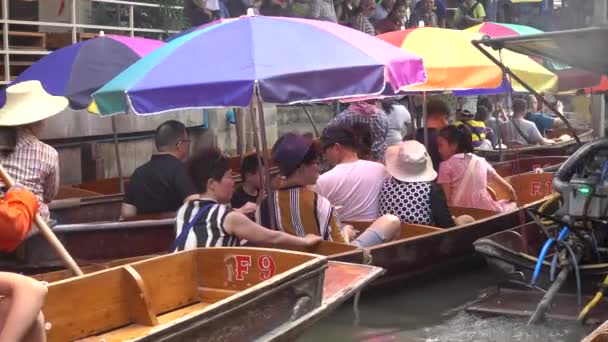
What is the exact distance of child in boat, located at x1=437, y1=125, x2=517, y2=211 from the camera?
27.3ft

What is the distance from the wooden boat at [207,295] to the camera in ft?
15.8

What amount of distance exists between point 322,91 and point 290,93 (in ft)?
0.73

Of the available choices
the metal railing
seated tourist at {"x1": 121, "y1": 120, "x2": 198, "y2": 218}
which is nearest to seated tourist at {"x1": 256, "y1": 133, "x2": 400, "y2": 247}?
seated tourist at {"x1": 121, "y1": 120, "x2": 198, "y2": 218}

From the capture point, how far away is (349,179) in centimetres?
746

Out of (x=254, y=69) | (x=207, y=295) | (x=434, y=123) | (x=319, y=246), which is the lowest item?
(x=207, y=295)

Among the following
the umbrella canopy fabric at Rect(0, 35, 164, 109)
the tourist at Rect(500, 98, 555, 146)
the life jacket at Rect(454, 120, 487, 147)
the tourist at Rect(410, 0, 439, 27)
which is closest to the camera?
the umbrella canopy fabric at Rect(0, 35, 164, 109)

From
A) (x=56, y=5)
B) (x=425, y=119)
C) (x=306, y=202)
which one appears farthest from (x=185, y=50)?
(x=56, y=5)

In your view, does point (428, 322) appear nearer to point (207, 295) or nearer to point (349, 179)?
point (349, 179)

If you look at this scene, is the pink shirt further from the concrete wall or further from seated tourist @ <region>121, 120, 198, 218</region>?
the concrete wall

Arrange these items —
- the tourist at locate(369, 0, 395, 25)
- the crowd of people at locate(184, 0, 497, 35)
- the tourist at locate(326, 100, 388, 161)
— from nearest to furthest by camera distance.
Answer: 1. the tourist at locate(326, 100, 388, 161)
2. the crowd of people at locate(184, 0, 497, 35)
3. the tourist at locate(369, 0, 395, 25)

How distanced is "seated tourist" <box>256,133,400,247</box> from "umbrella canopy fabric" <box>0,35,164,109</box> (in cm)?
242

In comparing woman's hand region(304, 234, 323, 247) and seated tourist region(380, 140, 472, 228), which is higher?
seated tourist region(380, 140, 472, 228)

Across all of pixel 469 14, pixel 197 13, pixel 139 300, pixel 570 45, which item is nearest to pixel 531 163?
pixel 197 13

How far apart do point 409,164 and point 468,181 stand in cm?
112
